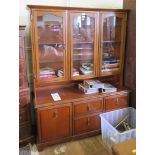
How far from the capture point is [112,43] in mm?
2609

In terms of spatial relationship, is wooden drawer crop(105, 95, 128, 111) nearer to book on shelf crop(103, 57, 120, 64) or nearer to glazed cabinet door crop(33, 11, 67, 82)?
book on shelf crop(103, 57, 120, 64)

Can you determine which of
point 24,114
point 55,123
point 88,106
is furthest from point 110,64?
point 24,114

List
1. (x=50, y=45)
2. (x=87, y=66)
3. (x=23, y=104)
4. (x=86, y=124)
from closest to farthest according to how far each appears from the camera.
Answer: (x=23, y=104) < (x=50, y=45) < (x=86, y=124) < (x=87, y=66)

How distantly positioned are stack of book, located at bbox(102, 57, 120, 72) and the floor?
957 millimetres

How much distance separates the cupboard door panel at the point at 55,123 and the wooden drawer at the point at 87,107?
11cm

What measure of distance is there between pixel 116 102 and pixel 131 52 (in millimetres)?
703

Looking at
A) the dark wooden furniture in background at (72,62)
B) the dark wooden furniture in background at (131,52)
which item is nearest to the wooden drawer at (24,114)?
the dark wooden furniture in background at (72,62)

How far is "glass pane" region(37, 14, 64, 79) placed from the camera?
2.17 meters

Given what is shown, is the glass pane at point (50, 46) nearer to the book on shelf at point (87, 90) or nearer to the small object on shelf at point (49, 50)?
the small object on shelf at point (49, 50)

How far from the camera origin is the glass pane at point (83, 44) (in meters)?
2.32

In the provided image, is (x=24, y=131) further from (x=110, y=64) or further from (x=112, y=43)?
(x=112, y=43)
